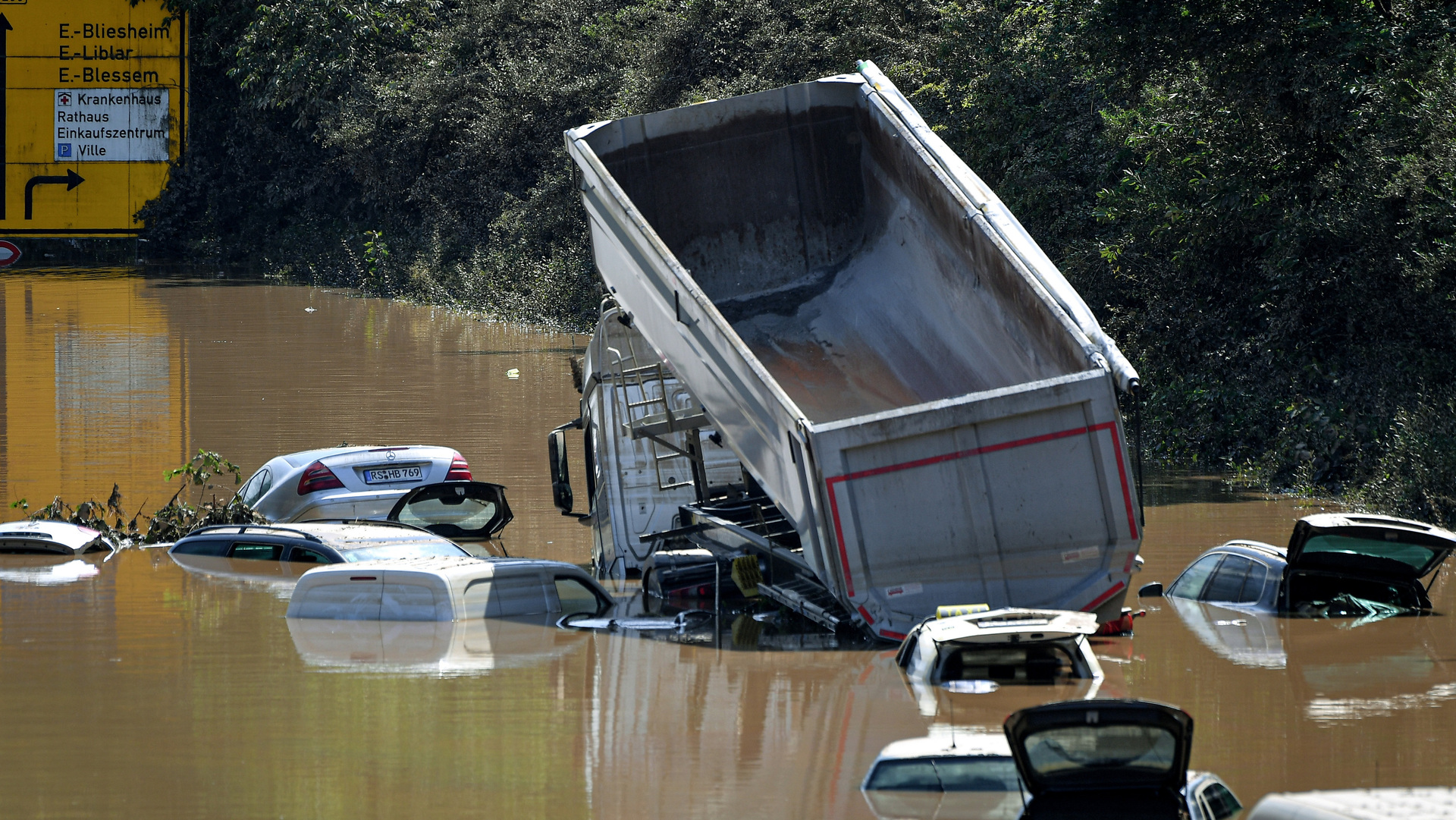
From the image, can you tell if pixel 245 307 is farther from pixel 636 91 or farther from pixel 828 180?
pixel 828 180

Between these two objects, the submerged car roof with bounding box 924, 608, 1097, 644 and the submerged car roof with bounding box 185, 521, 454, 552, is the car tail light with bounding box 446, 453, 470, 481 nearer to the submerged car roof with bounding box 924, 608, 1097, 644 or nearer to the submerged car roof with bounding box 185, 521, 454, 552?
the submerged car roof with bounding box 185, 521, 454, 552

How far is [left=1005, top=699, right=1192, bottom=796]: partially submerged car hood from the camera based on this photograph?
6262 millimetres

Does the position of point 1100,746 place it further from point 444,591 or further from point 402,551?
point 402,551

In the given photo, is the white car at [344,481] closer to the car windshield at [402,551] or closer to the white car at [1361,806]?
the car windshield at [402,551]

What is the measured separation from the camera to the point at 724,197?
17.1 m

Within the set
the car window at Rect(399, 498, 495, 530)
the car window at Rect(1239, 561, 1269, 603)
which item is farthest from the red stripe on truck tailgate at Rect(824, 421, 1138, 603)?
the car window at Rect(399, 498, 495, 530)

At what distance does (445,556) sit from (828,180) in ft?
20.1

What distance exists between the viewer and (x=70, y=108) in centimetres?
4594

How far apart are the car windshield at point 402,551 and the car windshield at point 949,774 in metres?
6.70

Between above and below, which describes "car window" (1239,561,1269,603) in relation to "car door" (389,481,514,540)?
below

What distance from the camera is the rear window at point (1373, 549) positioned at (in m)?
12.0

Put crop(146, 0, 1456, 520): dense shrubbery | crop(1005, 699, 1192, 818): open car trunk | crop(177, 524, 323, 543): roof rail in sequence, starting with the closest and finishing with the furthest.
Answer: crop(1005, 699, 1192, 818): open car trunk, crop(177, 524, 323, 543): roof rail, crop(146, 0, 1456, 520): dense shrubbery

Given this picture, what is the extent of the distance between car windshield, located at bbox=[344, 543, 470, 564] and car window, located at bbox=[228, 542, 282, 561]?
4.24 feet

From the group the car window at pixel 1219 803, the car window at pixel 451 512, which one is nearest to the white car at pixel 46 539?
the car window at pixel 451 512
